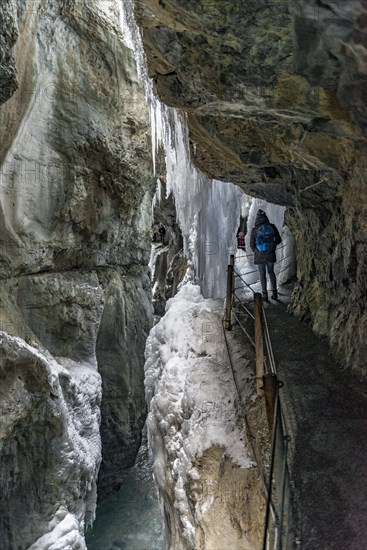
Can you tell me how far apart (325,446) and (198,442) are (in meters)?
1.21

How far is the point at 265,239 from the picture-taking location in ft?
30.1

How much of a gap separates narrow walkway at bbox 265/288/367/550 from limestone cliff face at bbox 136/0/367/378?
463mm

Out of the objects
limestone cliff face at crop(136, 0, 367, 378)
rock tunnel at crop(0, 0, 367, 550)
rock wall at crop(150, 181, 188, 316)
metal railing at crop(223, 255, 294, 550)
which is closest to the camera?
metal railing at crop(223, 255, 294, 550)

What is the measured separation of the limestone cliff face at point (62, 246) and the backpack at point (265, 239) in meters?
4.03

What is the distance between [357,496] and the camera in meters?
3.72

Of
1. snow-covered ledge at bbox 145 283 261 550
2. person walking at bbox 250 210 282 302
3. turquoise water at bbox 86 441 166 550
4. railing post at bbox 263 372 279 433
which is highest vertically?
person walking at bbox 250 210 282 302

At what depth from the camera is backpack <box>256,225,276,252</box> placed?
9141 millimetres

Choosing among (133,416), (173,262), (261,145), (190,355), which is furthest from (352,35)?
(173,262)

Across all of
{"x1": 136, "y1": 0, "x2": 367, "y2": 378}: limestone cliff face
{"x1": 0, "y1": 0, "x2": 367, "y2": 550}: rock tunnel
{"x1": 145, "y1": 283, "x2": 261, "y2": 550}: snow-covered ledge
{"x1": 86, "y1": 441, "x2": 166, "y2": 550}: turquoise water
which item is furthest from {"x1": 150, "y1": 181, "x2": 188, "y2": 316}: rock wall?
{"x1": 145, "y1": 283, "x2": 261, "y2": 550}: snow-covered ledge

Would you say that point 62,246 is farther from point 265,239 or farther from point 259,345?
point 259,345

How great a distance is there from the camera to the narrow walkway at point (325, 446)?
3467 millimetres

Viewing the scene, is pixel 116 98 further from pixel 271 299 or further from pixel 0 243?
pixel 271 299

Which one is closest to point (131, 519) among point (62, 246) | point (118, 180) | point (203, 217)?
point (62, 246)

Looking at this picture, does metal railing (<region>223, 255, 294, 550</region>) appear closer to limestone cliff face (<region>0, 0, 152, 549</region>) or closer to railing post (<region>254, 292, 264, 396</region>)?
railing post (<region>254, 292, 264, 396</region>)
